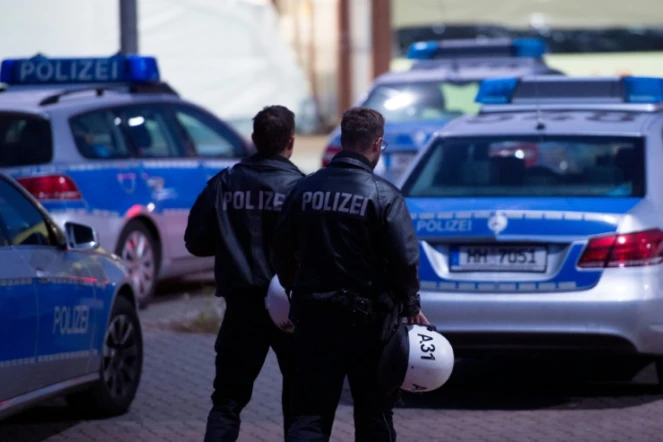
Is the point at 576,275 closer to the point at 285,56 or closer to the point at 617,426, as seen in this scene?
the point at 617,426

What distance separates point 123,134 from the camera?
35.8ft

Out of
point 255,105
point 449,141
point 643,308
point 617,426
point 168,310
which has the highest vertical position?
point 449,141

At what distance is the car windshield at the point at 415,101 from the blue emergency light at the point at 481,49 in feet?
5.22

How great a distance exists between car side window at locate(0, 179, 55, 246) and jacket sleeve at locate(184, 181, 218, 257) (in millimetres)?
1003

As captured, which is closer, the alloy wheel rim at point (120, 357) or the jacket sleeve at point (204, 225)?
the jacket sleeve at point (204, 225)

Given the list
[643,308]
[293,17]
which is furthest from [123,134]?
[293,17]

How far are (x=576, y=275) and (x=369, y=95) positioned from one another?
6.95 metres

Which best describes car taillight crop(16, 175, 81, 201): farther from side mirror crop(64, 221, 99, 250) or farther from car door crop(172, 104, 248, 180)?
side mirror crop(64, 221, 99, 250)

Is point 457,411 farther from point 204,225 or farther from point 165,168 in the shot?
point 165,168

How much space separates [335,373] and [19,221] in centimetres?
227

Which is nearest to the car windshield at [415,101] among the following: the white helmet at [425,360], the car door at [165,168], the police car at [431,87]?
the police car at [431,87]

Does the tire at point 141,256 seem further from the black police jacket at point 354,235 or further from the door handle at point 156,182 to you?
the black police jacket at point 354,235

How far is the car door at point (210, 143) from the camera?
38.3 ft

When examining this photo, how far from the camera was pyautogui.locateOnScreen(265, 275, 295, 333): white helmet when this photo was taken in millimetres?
5574
